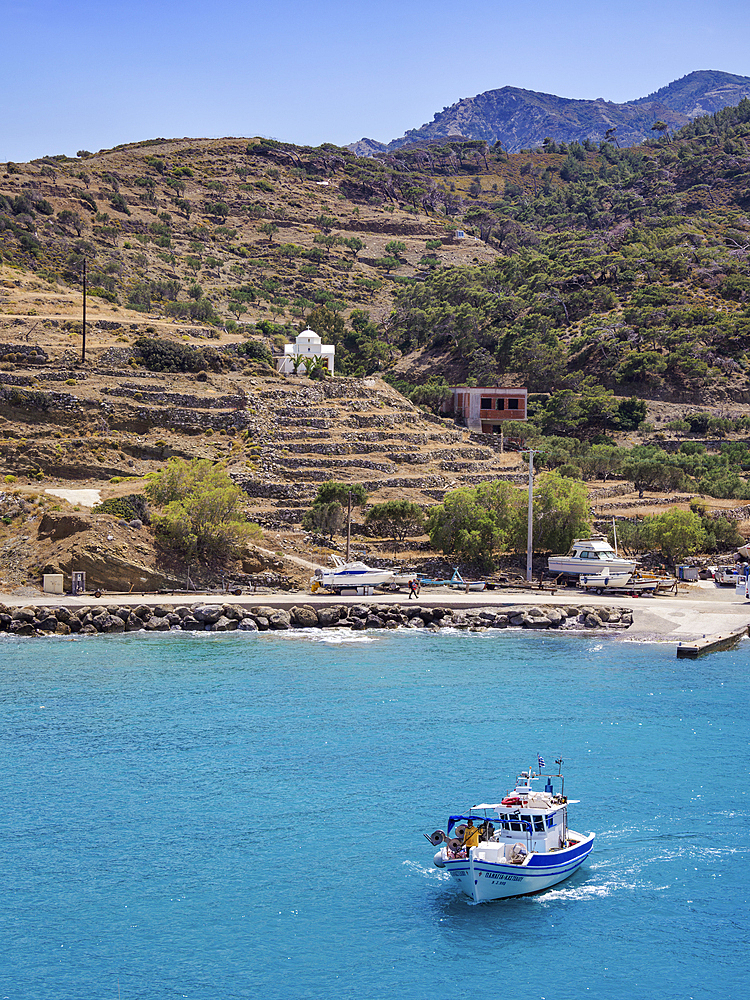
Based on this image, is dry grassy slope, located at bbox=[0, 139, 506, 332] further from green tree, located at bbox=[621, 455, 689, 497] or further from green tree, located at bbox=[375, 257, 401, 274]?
green tree, located at bbox=[621, 455, 689, 497]

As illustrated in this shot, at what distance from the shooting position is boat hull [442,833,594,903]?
1031 inches

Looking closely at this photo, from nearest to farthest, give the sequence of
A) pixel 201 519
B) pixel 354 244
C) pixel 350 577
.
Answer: pixel 350 577
pixel 201 519
pixel 354 244

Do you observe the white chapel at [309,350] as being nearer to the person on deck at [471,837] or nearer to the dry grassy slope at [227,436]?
the dry grassy slope at [227,436]

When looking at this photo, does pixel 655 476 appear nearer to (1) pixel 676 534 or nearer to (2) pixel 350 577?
(1) pixel 676 534

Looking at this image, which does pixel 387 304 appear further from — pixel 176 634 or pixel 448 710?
pixel 448 710

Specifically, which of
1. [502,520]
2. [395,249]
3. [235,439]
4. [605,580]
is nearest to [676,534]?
[605,580]

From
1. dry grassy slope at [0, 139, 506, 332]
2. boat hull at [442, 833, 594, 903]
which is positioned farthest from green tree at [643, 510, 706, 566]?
dry grassy slope at [0, 139, 506, 332]

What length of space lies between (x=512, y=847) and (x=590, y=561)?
3922cm

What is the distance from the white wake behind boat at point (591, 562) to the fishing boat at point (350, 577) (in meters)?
11.2

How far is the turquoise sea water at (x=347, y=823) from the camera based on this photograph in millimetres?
23406

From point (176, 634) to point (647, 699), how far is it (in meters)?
23.3

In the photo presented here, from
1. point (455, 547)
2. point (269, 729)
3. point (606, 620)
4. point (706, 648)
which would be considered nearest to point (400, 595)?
point (455, 547)

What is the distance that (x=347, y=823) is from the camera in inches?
1190

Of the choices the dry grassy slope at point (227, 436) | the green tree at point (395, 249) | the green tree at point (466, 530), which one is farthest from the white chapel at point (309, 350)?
the green tree at point (395, 249)
